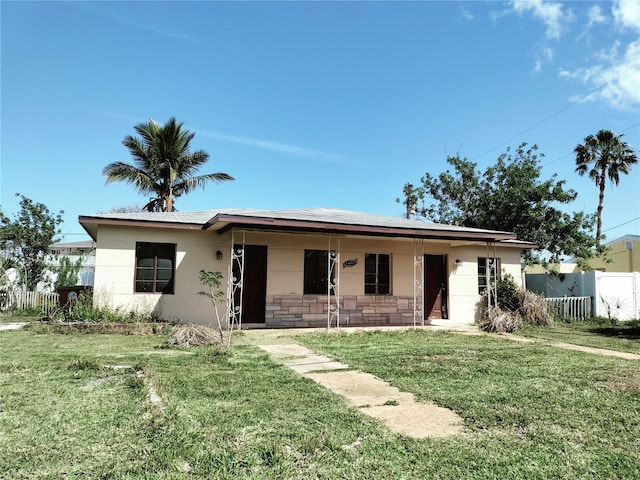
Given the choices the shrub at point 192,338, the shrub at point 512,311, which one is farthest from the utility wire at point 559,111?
the shrub at point 192,338

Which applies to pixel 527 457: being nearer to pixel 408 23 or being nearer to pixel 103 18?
pixel 103 18

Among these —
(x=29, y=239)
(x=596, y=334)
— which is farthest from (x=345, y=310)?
(x=29, y=239)

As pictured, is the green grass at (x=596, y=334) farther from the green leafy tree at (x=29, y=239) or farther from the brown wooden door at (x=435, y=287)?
the green leafy tree at (x=29, y=239)

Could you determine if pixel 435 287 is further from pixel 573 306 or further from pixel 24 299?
pixel 24 299

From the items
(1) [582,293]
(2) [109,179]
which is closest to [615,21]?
(1) [582,293]

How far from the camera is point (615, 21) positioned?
1302 cm

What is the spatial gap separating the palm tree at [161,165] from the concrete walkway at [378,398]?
1733 centimetres

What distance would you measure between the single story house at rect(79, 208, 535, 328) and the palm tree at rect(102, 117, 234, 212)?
1039 cm

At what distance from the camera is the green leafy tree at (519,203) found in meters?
18.9

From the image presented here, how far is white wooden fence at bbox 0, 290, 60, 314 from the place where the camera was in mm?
13797

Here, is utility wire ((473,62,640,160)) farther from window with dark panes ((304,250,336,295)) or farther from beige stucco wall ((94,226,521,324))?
window with dark panes ((304,250,336,295))

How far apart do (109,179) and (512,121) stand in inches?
796

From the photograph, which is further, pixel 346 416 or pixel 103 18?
pixel 103 18

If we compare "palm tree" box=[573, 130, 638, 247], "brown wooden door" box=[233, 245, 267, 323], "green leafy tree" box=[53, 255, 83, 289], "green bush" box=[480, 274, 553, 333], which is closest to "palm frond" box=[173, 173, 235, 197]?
"green leafy tree" box=[53, 255, 83, 289]
